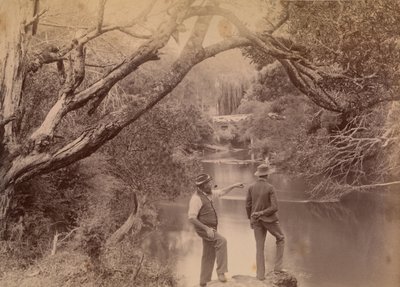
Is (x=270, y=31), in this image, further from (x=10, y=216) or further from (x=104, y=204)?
(x=10, y=216)

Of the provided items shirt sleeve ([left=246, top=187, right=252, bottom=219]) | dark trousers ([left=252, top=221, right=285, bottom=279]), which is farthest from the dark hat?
dark trousers ([left=252, top=221, right=285, bottom=279])

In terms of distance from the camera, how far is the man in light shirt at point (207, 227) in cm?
338

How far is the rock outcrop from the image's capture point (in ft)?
11.1

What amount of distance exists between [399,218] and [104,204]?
187cm

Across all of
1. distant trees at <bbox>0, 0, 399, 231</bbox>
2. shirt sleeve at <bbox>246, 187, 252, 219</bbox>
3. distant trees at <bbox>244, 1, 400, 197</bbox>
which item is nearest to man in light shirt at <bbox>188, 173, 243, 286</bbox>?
shirt sleeve at <bbox>246, 187, 252, 219</bbox>

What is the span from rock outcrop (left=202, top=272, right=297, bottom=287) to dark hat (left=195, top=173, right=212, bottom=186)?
2.01 feet

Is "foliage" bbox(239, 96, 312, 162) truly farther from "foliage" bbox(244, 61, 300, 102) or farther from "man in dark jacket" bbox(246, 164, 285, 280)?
"man in dark jacket" bbox(246, 164, 285, 280)

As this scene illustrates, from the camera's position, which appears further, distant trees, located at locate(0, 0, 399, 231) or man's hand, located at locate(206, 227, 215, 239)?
distant trees, located at locate(0, 0, 399, 231)

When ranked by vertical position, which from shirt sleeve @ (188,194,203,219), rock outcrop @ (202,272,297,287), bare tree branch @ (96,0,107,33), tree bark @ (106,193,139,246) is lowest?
rock outcrop @ (202,272,297,287)

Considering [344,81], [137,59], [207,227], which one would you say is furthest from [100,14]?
[344,81]

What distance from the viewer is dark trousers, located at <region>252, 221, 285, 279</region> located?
11.2ft

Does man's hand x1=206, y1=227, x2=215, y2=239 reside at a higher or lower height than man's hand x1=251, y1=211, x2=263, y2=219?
lower

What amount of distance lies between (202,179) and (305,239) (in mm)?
747

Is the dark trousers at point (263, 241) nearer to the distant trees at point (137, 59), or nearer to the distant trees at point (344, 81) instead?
the distant trees at point (344, 81)
